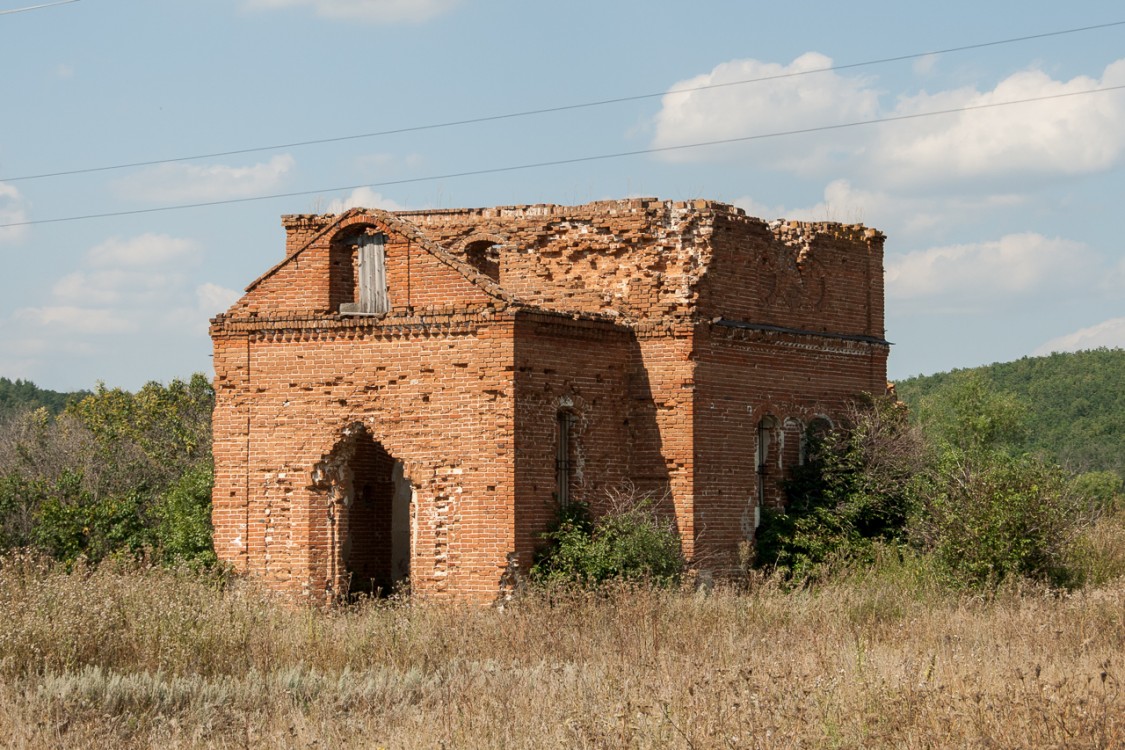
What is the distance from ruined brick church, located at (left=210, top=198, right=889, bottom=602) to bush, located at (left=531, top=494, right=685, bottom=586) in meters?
0.32

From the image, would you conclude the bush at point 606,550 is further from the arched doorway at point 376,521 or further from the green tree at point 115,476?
the green tree at point 115,476

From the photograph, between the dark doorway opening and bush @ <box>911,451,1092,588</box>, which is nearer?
bush @ <box>911,451,1092,588</box>

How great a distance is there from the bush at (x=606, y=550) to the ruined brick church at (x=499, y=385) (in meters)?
0.32

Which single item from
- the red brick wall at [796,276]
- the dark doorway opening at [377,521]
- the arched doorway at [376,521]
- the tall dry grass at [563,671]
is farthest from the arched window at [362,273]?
the red brick wall at [796,276]

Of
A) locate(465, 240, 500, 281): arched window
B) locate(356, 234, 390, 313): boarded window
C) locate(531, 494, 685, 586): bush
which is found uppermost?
locate(465, 240, 500, 281): arched window

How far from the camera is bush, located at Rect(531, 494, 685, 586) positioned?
16844 millimetres

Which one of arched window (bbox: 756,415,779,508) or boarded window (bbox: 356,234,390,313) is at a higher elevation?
boarded window (bbox: 356,234,390,313)

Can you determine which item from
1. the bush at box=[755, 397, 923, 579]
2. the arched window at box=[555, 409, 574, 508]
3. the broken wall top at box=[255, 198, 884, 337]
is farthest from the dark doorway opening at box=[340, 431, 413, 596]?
the bush at box=[755, 397, 923, 579]

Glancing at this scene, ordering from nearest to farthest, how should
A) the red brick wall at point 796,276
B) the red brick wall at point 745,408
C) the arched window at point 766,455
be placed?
the red brick wall at point 745,408
the red brick wall at point 796,276
the arched window at point 766,455

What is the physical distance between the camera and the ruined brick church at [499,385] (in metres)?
17.1

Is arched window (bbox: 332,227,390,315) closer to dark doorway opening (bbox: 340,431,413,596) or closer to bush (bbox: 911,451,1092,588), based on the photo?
dark doorway opening (bbox: 340,431,413,596)

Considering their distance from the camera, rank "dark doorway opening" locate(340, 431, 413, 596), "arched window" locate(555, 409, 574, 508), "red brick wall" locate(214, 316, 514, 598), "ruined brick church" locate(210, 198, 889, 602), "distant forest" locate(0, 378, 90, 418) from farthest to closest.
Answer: "distant forest" locate(0, 378, 90, 418), "dark doorway opening" locate(340, 431, 413, 596), "arched window" locate(555, 409, 574, 508), "ruined brick church" locate(210, 198, 889, 602), "red brick wall" locate(214, 316, 514, 598)

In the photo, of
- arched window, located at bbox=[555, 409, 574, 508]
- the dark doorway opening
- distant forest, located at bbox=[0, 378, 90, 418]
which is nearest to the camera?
arched window, located at bbox=[555, 409, 574, 508]

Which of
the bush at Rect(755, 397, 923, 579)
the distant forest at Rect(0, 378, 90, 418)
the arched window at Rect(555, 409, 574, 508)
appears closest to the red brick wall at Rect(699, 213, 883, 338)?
the bush at Rect(755, 397, 923, 579)
